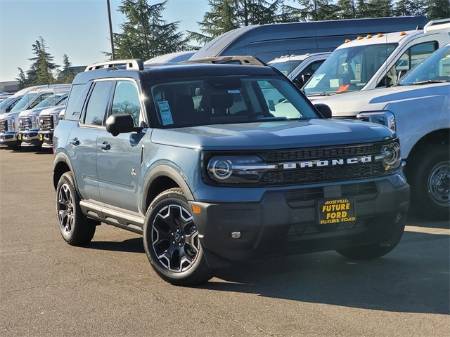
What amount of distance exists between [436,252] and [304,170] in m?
2.04

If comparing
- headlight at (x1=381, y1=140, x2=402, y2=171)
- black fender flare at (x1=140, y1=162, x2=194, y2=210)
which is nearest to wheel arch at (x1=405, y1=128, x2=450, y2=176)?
headlight at (x1=381, y1=140, x2=402, y2=171)

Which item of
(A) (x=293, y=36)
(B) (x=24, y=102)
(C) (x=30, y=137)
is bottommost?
(C) (x=30, y=137)

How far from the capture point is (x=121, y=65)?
725 centimetres

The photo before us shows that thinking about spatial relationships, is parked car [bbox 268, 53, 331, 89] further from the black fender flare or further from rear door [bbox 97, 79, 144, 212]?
the black fender flare

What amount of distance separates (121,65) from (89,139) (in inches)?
34.8

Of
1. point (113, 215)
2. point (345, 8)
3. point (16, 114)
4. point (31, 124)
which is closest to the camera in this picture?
point (113, 215)

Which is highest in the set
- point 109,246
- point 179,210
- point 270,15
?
point 270,15

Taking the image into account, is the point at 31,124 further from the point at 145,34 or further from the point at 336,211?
the point at 145,34

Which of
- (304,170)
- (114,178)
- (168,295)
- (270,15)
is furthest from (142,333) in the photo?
(270,15)

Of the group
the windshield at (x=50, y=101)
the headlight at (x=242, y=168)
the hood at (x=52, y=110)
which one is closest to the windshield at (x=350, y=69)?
the headlight at (x=242, y=168)

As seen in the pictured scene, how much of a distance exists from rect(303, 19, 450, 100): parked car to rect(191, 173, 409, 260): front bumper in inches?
156

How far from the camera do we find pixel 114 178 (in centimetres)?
654

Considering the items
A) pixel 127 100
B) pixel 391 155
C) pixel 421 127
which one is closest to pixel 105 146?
pixel 127 100

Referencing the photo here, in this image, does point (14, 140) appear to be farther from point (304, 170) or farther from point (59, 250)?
point (304, 170)
